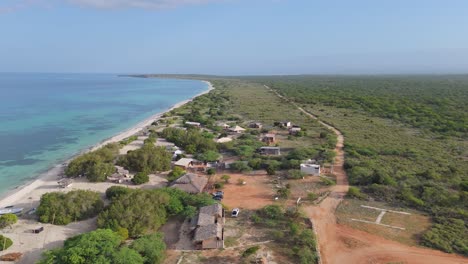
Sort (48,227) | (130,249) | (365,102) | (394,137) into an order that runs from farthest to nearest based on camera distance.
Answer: (365,102) < (394,137) < (48,227) < (130,249)

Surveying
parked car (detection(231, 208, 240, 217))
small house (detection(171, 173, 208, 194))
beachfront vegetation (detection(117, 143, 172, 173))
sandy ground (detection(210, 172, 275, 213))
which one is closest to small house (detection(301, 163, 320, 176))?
sandy ground (detection(210, 172, 275, 213))

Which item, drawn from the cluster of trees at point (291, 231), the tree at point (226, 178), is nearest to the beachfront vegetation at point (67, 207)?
the tree at point (226, 178)

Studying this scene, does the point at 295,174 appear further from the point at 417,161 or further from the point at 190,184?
the point at 417,161

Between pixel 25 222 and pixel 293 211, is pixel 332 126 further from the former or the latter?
pixel 25 222

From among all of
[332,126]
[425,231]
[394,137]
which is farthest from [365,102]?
[425,231]

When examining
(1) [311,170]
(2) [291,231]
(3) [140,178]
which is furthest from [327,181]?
(3) [140,178]
